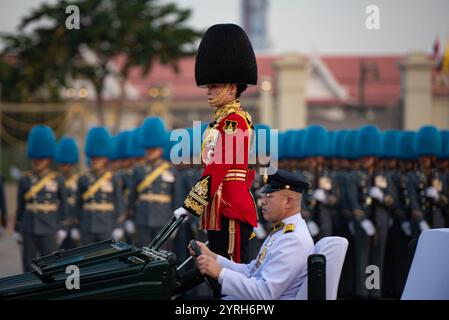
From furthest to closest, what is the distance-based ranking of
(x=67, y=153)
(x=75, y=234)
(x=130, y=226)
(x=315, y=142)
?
(x=67, y=153)
(x=315, y=142)
(x=75, y=234)
(x=130, y=226)

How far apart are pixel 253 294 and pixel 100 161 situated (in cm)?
752

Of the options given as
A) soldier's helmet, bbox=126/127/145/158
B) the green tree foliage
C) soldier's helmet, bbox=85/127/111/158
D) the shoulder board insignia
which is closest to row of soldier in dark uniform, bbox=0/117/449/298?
soldier's helmet, bbox=85/127/111/158

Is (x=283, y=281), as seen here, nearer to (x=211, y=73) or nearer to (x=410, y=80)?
(x=211, y=73)

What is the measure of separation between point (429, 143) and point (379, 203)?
35.9 inches

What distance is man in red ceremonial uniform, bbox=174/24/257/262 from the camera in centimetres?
514

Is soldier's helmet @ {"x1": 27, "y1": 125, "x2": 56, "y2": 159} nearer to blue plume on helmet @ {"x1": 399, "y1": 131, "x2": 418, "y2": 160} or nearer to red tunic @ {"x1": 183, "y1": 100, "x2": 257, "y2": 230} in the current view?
blue plume on helmet @ {"x1": 399, "y1": 131, "x2": 418, "y2": 160}

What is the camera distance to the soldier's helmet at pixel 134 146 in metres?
12.4

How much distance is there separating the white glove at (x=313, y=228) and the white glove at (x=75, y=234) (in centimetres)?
277

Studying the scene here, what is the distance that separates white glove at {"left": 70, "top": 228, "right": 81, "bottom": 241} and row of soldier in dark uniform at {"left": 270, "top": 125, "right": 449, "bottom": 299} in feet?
8.96

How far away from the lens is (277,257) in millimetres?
4039

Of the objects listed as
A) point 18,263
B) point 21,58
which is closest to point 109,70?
point 21,58

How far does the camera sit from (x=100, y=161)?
1128 centimetres

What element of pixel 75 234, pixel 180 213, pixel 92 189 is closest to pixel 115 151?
pixel 75 234

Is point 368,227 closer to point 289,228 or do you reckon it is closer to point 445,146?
point 445,146
